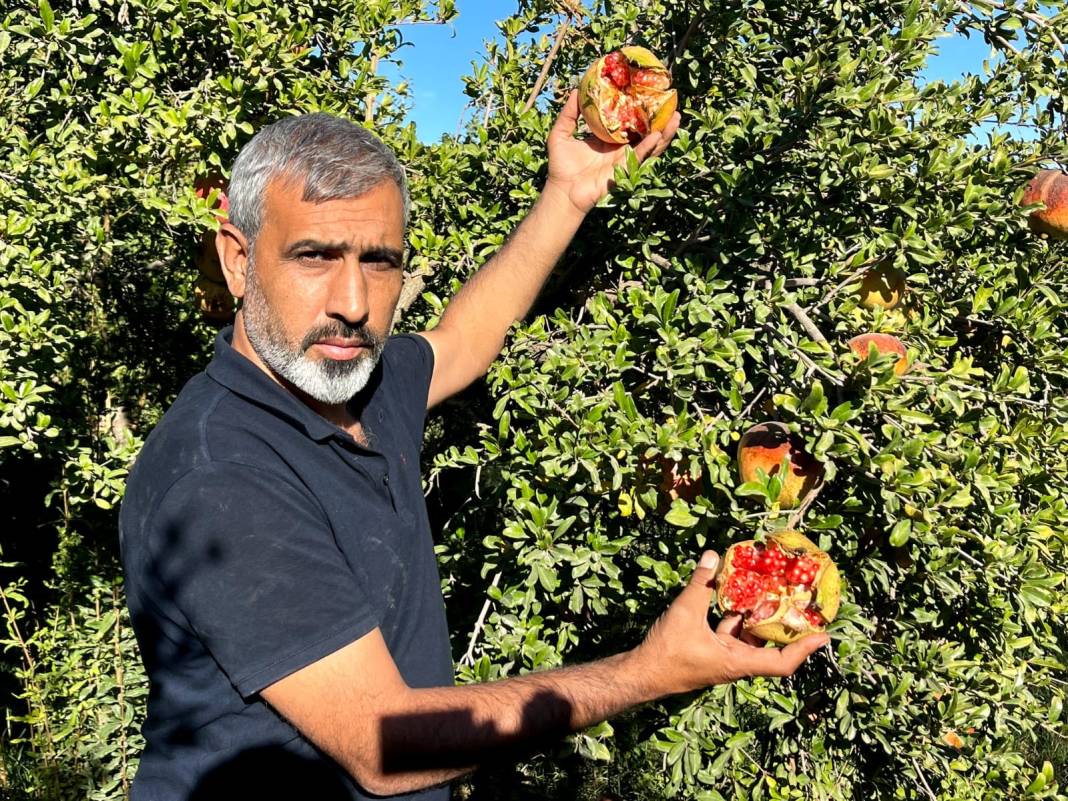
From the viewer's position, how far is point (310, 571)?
143 centimetres

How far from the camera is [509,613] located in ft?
8.07

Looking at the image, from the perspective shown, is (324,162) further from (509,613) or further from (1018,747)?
(1018,747)

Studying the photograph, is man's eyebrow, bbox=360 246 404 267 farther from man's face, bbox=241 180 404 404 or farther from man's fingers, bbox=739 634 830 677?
man's fingers, bbox=739 634 830 677

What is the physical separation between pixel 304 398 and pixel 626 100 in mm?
1178

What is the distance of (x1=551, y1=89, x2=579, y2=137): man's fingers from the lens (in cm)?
250

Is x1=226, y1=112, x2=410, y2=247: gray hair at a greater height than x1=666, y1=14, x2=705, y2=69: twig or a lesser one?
lesser

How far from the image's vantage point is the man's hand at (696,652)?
4.98 feet

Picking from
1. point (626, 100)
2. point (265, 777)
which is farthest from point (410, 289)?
point (265, 777)

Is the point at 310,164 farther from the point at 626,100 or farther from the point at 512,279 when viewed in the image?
the point at 626,100

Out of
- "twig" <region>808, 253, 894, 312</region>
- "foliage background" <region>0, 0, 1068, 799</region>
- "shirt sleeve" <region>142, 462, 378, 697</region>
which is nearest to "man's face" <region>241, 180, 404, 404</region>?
"shirt sleeve" <region>142, 462, 378, 697</region>

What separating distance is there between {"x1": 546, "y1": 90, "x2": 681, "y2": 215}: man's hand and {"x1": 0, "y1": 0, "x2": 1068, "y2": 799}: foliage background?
121 mm

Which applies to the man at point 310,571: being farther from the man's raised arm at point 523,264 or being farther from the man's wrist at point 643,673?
the man's raised arm at point 523,264

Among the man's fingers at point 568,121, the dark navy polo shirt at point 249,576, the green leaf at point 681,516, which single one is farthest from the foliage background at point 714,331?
the dark navy polo shirt at point 249,576

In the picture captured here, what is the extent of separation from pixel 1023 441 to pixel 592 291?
1.31 meters
